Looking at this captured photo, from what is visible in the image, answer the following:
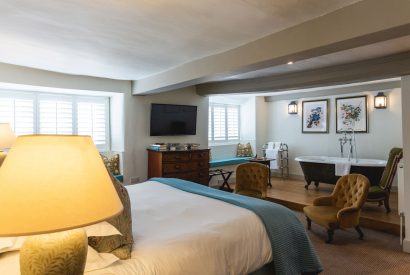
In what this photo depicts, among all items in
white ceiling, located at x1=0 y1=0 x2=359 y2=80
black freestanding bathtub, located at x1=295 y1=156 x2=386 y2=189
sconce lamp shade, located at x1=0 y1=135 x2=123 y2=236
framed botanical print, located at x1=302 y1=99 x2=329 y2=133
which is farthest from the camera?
framed botanical print, located at x1=302 y1=99 x2=329 y2=133

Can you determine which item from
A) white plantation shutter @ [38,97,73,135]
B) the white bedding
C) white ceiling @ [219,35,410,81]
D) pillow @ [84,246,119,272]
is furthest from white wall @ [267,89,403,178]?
pillow @ [84,246,119,272]

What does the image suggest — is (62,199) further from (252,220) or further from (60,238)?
(252,220)

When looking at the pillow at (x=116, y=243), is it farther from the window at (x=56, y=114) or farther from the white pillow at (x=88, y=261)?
the window at (x=56, y=114)

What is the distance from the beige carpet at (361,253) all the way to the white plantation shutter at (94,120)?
3953 millimetres

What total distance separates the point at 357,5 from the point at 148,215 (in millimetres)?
2254

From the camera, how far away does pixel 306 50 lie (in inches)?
94.1

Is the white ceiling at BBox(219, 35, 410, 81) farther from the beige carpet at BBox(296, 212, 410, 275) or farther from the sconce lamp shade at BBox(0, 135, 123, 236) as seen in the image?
the sconce lamp shade at BBox(0, 135, 123, 236)

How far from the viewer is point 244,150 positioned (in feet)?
25.4

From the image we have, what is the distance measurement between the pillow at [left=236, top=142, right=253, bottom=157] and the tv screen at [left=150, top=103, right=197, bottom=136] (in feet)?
6.79

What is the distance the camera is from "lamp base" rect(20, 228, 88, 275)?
0.89 metres

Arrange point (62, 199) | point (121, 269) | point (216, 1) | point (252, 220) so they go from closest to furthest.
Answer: point (62, 199) → point (121, 269) → point (216, 1) → point (252, 220)

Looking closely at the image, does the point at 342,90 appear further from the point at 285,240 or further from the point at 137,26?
the point at 137,26

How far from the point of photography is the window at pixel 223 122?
7374mm

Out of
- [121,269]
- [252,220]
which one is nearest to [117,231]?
[121,269]
